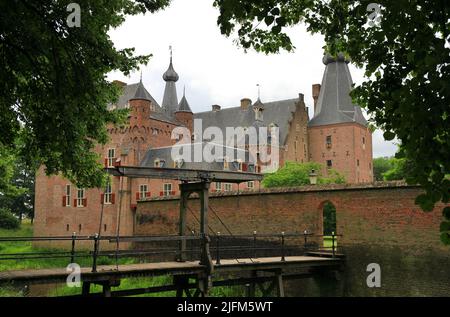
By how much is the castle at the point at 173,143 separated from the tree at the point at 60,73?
18582 mm

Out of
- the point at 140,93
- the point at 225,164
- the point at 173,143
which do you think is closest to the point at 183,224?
the point at 225,164

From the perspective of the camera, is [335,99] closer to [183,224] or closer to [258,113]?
[258,113]

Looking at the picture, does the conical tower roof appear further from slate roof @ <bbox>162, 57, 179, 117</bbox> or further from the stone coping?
the stone coping

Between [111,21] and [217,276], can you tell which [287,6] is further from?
[217,276]

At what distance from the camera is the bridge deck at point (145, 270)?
8.38 metres

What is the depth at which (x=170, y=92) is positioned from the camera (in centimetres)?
4994

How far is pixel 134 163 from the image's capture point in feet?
113

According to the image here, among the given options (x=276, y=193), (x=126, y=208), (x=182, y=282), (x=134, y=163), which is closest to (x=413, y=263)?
(x=276, y=193)

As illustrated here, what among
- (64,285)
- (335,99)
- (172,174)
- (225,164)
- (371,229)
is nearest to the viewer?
(172,174)

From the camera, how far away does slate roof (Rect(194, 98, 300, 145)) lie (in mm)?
44250

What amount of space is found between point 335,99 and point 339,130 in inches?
137

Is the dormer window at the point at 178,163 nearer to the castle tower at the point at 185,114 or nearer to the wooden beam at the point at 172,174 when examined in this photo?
the castle tower at the point at 185,114

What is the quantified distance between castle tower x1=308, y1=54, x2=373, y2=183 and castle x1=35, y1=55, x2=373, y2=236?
0.33 ft

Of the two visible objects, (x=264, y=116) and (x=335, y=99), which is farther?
(x=335, y=99)
